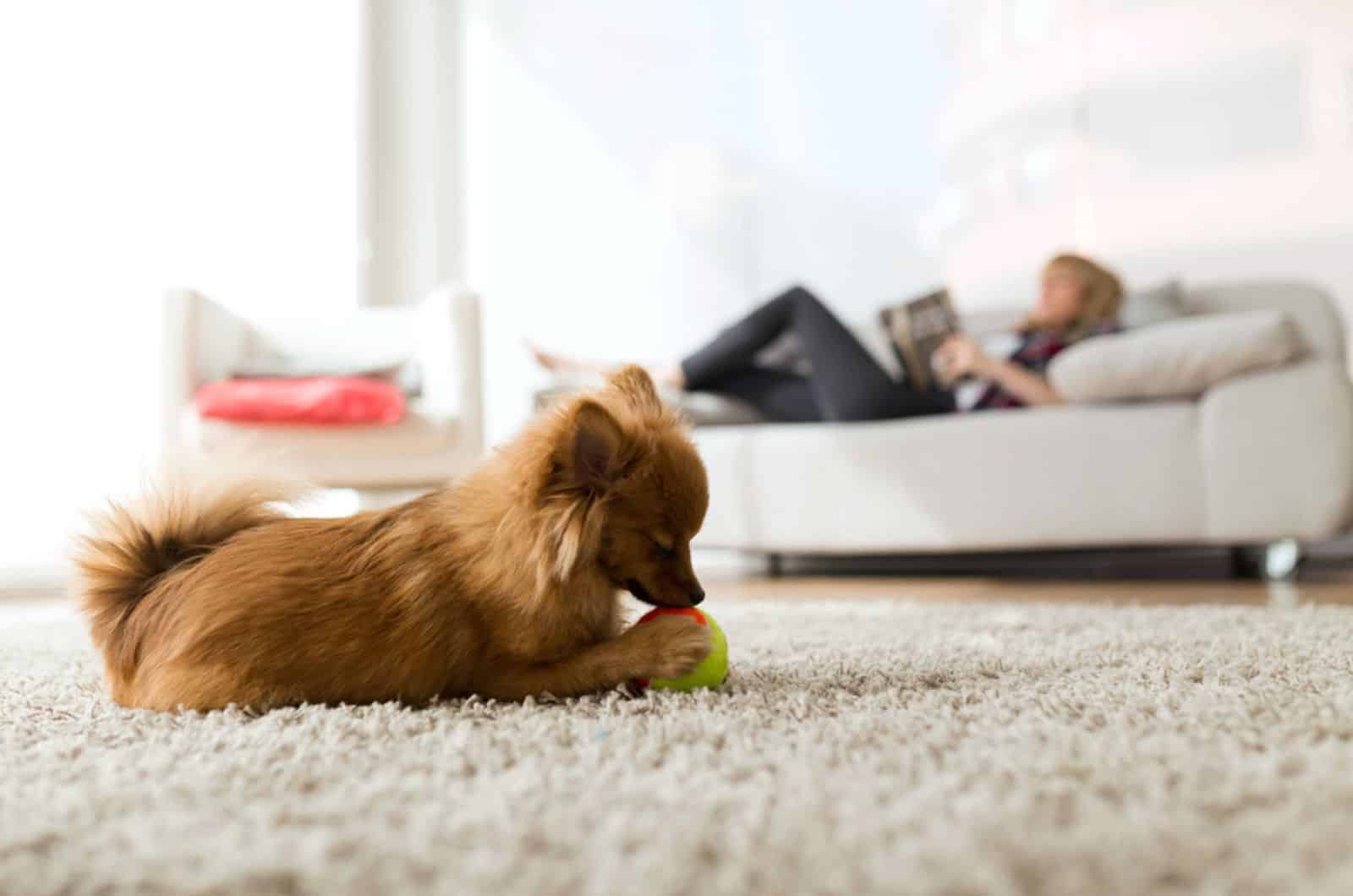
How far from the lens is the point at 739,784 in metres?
0.76

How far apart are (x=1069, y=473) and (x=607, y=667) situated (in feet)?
6.79

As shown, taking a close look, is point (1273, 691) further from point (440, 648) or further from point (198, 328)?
point (198, 328)

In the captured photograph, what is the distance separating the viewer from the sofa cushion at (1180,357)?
2623 millimetres

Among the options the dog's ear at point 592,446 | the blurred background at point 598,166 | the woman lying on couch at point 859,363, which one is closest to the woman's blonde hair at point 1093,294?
the woman lying on couch at point 859,363

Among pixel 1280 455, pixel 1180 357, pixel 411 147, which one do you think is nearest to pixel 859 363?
A: pixel 1180 357

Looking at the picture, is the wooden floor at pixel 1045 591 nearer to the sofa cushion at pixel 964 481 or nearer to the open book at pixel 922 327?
the sofa cushion at pixel 964 481

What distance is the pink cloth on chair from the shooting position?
10.7 feet

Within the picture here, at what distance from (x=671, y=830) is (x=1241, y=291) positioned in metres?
3.59

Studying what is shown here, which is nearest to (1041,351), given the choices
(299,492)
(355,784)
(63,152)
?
(299,492)

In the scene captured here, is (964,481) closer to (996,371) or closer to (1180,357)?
(996,371)

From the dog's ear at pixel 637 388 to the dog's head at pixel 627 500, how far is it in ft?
0.17

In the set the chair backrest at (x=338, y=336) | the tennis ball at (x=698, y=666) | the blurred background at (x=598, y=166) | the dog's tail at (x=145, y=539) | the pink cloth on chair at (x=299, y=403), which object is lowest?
the tennis ball at (x=698, y=666)

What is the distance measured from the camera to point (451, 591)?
1.11 m

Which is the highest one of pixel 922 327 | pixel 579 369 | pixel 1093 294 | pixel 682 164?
pixel 682 164
